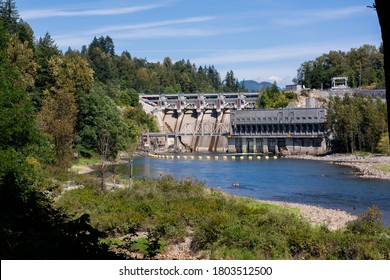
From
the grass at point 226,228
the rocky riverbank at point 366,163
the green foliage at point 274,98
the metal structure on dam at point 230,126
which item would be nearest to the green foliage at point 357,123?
the rocky riverbank at point 366,163

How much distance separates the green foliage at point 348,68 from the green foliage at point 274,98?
11.2m

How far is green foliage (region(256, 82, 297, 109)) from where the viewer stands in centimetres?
8889

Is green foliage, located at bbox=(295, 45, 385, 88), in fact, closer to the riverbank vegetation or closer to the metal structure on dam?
the metal structure on dam

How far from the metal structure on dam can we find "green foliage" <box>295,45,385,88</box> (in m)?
12.5

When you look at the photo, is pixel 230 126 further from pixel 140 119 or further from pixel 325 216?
pixel 325 216

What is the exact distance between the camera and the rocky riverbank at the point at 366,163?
43500mm

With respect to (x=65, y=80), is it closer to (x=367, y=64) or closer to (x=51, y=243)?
(x=51, y=243)

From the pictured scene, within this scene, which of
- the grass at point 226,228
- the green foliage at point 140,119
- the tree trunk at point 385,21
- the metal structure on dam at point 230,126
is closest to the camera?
the tree trunk at point 385,21

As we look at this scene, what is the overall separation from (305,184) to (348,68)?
216 ft

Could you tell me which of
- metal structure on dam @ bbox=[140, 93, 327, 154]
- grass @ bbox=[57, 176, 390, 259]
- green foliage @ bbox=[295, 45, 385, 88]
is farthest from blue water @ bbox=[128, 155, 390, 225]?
green foliage @ bbox=[295, 45, 385, 88]

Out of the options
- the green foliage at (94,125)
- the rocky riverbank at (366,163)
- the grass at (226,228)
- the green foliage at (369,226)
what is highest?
the green foliage at (94,125)

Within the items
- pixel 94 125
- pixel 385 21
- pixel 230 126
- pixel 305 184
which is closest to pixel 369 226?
pixel 385 21

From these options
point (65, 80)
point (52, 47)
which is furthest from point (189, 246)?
point (52, 47)

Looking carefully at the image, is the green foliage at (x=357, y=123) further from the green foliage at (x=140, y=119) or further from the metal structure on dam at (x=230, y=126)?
the green foliage at (x=140, y=119)
